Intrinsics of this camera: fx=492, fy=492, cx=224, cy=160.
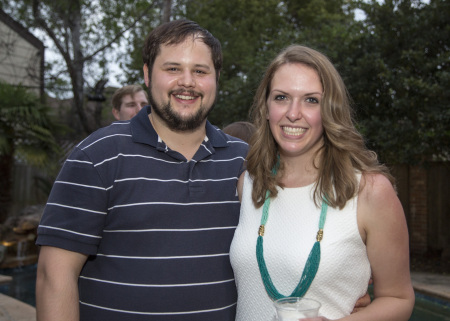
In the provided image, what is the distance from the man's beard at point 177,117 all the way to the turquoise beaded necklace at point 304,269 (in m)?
0.50

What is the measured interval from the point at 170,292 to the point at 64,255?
0.46 meters

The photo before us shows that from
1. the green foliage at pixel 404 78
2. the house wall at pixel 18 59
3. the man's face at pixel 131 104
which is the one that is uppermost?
the house wall at pixel 18 59

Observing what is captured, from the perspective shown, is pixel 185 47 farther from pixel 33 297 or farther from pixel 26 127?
pixel 26 127

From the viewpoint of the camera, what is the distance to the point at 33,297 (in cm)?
793

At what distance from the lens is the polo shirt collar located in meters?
2.21

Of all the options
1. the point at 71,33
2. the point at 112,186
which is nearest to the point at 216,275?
the point at 112,186

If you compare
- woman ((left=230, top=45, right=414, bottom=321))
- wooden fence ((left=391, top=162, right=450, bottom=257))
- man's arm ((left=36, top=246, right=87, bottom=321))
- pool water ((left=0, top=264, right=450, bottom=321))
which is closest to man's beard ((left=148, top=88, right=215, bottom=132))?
woman ((left=230, top=45, right=414, bottom=321))

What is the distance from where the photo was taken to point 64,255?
6.48 ft

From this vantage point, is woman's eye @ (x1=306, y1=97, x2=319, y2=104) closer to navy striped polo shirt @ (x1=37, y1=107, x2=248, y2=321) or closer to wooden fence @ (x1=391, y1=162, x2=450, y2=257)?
navy striped polo shirt @ (x1=37, y1=107, x2=248, y2=321)

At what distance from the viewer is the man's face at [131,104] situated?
5.31 metres

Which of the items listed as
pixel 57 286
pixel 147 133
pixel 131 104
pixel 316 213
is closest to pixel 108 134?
pixel 147 133

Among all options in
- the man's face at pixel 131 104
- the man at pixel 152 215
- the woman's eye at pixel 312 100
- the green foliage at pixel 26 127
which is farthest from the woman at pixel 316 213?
the green foliage at pixel 26 127

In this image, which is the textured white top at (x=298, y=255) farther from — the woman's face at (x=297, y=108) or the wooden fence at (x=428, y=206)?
the wooden fence at (x=428, y=206)

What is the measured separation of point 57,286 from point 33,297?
21.9 feet
